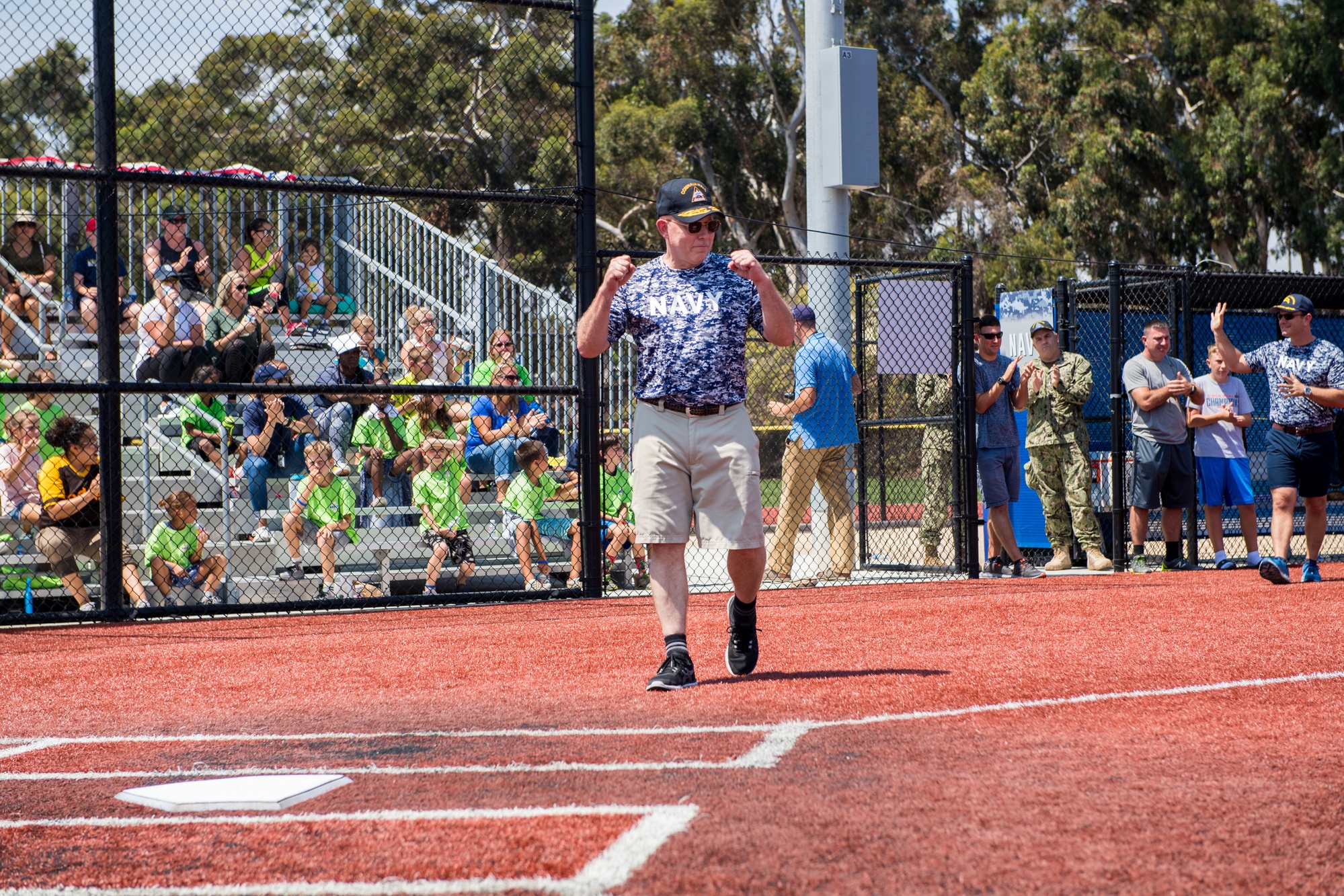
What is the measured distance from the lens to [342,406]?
10.7 metres

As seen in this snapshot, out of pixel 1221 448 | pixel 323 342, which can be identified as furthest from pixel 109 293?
pixel 1221 448

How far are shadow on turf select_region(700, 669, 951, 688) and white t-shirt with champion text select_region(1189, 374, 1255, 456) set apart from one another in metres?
6.26

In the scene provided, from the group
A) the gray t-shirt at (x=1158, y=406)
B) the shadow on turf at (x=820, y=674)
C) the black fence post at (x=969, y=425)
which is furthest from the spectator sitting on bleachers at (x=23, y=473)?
the gray t-shirt at (x=1158, y=406)

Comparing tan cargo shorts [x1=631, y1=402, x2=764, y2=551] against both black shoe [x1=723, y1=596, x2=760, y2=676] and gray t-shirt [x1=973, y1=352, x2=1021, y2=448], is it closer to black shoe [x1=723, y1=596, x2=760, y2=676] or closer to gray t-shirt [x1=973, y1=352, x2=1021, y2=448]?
black shoe [x1=723, y1=596, x2=760, y2=676]

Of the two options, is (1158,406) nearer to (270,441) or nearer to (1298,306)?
(1298,306)

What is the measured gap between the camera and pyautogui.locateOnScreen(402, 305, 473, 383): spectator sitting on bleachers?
1073 cm

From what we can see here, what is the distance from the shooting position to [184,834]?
3316mm

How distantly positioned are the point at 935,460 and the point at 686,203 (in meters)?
6.57

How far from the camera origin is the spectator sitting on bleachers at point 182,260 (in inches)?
433

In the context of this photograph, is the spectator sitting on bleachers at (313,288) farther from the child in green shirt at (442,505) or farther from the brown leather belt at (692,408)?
the brown leather belt at (692,408)

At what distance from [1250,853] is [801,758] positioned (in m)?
1.34

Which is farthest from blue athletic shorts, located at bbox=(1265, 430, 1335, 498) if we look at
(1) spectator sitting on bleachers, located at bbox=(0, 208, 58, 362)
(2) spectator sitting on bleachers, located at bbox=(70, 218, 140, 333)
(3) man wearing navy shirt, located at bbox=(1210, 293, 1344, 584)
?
(1) spectator sitting on bleachers, located at bbox=(0, 208, 58, 362)

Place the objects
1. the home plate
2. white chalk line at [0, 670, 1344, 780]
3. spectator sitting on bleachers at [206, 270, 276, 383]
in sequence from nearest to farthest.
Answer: the home plate
white chalk line at [0, 670, 1344, 780]
spectator sitting on bleachers at [206, 270, 276, 383]

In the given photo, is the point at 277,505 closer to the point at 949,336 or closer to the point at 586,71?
the point at 586,71
